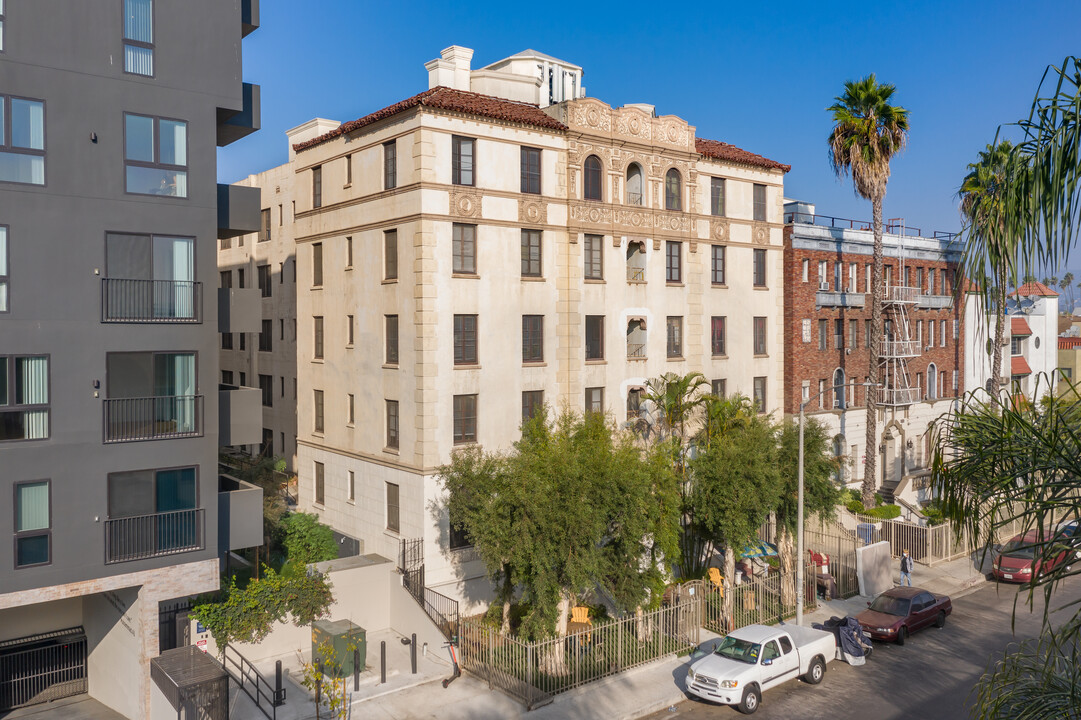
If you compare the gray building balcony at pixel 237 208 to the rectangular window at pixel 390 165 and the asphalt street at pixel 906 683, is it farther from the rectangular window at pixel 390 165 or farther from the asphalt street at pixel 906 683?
the asphalt street at pixel 906 683

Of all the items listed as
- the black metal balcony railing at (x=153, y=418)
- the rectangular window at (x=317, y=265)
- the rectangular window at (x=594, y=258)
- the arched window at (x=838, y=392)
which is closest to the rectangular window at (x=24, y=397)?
the black metal balcony railing at (x=153, y=418)

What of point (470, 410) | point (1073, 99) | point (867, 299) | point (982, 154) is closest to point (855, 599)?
point (470, 410)

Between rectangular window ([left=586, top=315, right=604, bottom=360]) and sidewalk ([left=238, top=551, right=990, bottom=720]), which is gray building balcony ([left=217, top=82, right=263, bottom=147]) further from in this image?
sidewalk ([left=238, top=551, right=990, bottom=720])

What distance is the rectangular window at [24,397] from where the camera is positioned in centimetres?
→ 2045

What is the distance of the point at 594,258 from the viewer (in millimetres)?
35562

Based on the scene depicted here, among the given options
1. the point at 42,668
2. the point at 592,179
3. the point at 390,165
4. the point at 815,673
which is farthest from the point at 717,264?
the point at 42,668

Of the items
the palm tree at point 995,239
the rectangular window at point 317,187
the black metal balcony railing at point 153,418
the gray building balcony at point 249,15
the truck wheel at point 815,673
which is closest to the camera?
the palm tree at point 995,239

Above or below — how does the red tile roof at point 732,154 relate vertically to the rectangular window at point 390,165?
above

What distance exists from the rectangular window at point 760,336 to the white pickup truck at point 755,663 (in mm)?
17921

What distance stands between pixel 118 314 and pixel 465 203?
44.0ft

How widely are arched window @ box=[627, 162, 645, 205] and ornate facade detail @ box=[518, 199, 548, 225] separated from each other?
203 inches

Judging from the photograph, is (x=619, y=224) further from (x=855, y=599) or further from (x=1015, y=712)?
(x=1015, y=712)

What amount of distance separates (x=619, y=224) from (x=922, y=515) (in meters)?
22.1

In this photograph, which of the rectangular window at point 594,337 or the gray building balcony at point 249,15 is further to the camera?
the rectangular window at point 594,337
